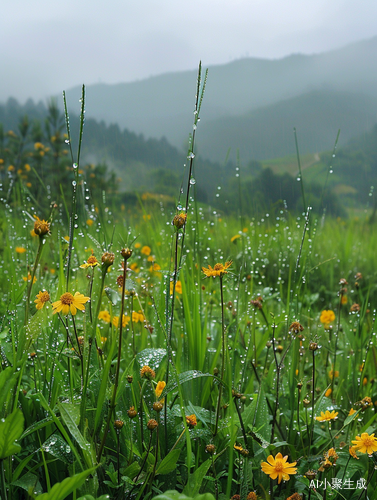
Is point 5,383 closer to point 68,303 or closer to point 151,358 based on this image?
point 68,303

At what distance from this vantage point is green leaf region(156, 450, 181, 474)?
582 mm

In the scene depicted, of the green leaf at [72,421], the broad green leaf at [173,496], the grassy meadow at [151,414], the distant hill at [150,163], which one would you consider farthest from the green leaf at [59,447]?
the distant hill at [150,163]

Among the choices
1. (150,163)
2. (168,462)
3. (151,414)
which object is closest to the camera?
(168,462)

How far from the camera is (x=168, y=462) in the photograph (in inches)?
23.2

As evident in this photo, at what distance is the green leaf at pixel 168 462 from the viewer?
0.58 meters

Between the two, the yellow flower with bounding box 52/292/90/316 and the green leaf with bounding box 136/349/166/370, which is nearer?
the yellow flower with bounding box 52/292/90/316

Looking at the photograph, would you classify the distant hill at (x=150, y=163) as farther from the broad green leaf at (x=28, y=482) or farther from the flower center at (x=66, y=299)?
the broad green leaf at (x=28, y=482)

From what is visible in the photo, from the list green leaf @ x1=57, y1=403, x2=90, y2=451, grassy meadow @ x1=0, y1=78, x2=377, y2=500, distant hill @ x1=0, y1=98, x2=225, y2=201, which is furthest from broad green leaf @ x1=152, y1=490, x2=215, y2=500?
distant hill @ x1=0, y1=98, x2=225, y2=201

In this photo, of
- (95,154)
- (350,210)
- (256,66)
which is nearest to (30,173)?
(95,154)

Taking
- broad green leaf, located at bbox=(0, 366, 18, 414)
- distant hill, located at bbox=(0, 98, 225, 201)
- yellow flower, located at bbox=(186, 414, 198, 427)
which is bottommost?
yellow flower, located at bbox=(186, 414, 198, 427)

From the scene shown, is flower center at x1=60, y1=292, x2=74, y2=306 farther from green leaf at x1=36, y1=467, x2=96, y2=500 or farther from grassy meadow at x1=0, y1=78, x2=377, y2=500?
green leaf at x1=36, y1=467, x2=96, y2=500

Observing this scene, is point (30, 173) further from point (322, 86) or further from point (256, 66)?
point (256, 66)

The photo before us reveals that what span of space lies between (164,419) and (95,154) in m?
3.73

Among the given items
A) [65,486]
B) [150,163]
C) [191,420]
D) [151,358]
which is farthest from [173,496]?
[150,163]
